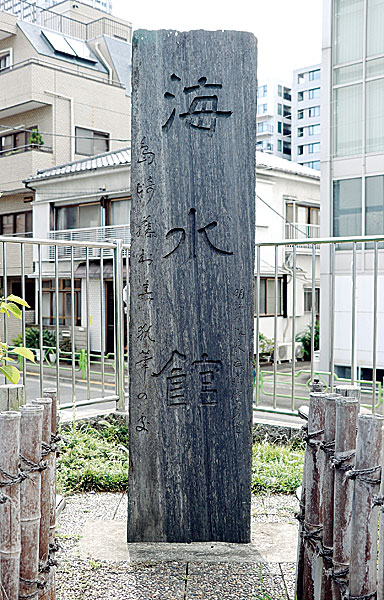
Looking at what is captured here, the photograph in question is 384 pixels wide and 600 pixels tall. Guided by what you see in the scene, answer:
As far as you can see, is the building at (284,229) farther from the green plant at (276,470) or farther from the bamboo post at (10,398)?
the bamboo post at (10,398)

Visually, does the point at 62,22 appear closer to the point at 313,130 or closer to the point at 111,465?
the point at 111,465

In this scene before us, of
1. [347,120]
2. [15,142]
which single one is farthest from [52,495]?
[15,142]

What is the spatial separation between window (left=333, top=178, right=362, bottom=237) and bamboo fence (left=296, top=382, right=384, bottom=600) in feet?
38.6

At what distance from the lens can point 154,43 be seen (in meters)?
3.07

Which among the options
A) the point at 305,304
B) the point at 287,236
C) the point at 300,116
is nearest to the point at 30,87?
the point at 287,236

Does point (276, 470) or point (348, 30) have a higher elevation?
point (348, 30)

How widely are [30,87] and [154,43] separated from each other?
60.1ft

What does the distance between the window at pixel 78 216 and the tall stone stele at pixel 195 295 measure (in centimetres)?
1568

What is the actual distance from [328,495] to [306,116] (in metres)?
50.9

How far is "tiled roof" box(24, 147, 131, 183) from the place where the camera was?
680 inches

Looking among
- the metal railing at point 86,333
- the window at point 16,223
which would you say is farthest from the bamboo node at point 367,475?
the window at point 16,223

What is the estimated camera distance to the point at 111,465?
4.14 metres

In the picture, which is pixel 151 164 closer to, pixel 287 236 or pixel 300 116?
pixel 287 236

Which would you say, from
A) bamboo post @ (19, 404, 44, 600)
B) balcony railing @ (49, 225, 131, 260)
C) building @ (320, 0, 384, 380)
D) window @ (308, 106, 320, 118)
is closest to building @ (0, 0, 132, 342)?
balcony railing @ (49, 225, 131, 260)
